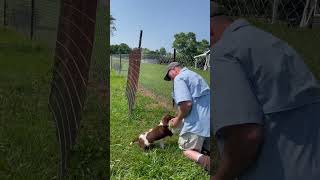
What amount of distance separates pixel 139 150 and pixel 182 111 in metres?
0.28

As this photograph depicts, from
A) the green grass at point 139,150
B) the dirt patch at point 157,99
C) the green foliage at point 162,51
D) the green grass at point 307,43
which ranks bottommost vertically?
the green grass at point 139,150

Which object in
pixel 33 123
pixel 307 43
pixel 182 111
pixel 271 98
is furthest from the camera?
pixel 307 43

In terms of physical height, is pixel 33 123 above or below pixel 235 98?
below

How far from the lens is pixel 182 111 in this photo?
282 cm

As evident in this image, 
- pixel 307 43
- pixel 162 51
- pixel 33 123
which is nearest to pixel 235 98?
pixel 162 51

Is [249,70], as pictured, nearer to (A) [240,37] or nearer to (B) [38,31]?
(A) [240,37]

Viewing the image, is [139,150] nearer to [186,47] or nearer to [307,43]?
[186,47]

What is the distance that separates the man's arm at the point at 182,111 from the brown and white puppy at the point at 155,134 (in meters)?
0.03

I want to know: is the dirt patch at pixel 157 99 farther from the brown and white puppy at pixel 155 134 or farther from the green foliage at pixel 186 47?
the green foliage at pixel 186 47

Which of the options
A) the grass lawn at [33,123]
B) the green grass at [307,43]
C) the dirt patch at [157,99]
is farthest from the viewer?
the green grass at [307,43]

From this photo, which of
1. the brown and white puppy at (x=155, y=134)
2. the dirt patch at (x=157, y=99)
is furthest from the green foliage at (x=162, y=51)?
the brown and white puppy at (x=155, y=134)

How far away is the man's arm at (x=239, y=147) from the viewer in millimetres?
2054

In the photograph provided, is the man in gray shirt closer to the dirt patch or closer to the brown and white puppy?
the brown and white puppy

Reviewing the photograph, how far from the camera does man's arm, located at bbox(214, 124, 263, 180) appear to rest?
2.05 meters
